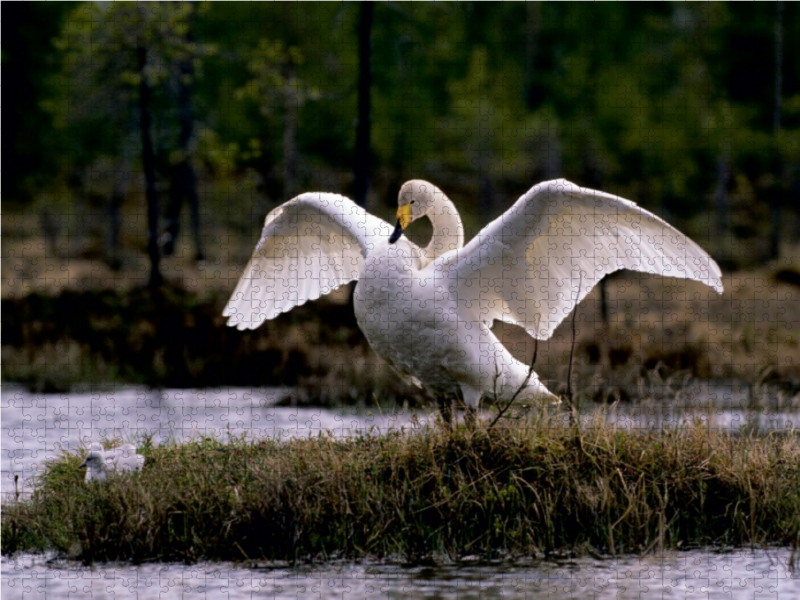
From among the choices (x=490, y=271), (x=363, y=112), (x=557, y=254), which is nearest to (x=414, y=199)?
(x=490, y=271)

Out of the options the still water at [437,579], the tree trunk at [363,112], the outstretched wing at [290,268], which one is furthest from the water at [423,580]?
the tree trunk at [363,112]

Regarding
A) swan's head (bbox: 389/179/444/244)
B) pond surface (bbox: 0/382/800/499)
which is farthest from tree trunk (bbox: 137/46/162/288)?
swan's head (bbox: 389/179/444/244)

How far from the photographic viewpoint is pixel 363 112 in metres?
16.6

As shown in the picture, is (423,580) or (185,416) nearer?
(423,580)

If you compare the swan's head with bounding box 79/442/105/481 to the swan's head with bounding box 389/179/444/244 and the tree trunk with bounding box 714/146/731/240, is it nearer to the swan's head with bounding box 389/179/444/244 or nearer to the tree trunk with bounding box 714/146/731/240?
the swan's head with bounding box 389/179/444/244

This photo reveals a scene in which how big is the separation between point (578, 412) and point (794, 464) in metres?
1.41

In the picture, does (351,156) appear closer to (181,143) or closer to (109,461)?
(181,143)

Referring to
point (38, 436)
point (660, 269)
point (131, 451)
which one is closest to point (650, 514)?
point (660, 269)

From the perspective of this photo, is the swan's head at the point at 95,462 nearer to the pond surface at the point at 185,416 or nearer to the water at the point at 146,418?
the pond surface at the point at 185,416

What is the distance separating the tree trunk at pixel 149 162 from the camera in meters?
17.6

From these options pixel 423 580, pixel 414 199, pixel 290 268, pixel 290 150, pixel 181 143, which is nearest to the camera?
pixel 423 580
